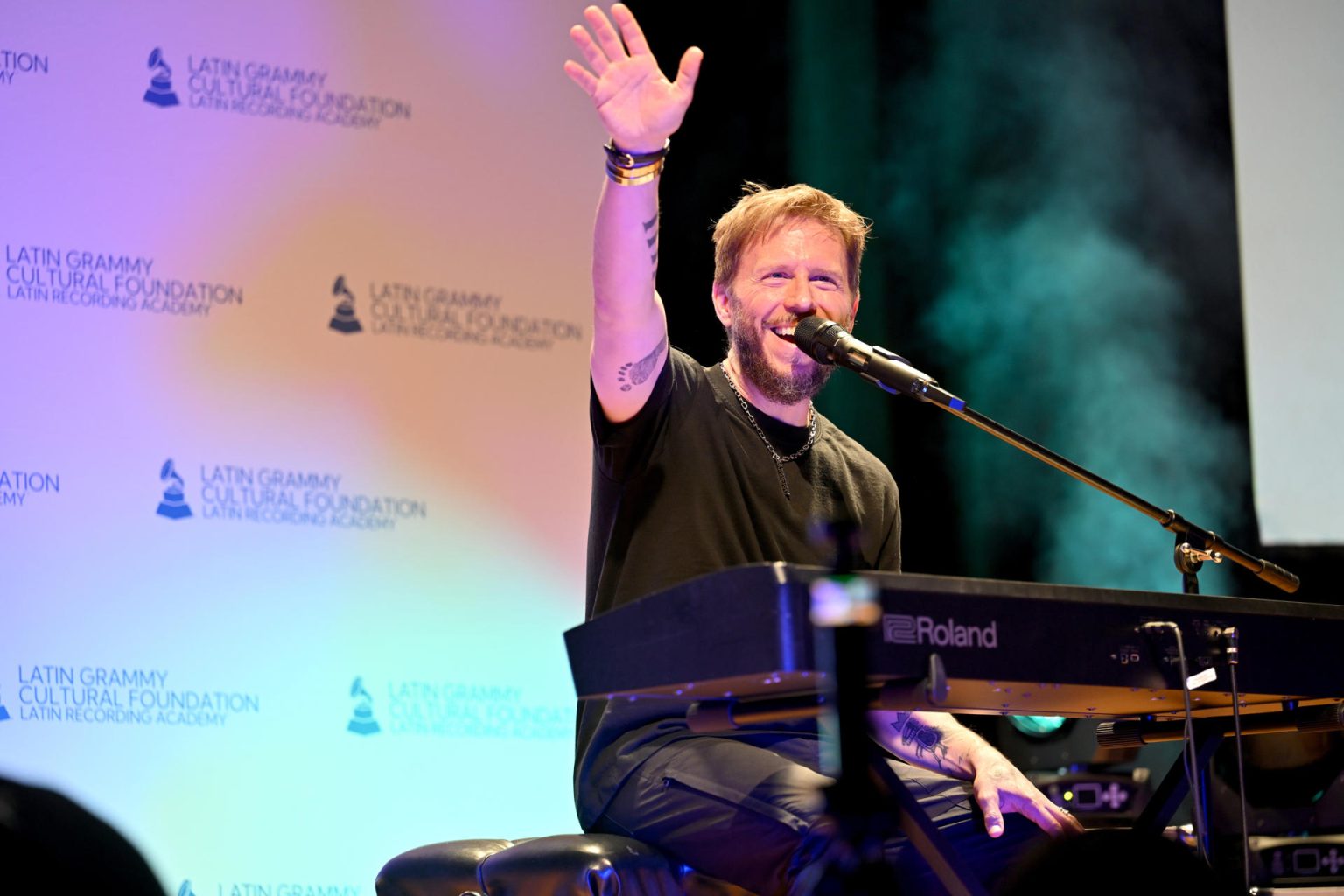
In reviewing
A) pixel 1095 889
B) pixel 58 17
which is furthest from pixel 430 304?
pixel 1095 889

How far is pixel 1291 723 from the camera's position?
7.29 feet

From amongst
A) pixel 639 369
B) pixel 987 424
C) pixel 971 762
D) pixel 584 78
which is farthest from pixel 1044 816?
pixel 584 78

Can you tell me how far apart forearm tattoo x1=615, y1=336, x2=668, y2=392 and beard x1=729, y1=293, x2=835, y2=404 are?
1.07 feet

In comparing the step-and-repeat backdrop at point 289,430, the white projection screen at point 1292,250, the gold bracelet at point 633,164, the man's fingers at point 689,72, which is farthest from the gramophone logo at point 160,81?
the white projection screen at point 1292,250

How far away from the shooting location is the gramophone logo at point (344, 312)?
Answer: 4.23 meters

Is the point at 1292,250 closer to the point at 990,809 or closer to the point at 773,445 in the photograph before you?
the point at 773,445

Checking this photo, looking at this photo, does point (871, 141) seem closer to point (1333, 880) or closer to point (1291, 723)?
point (1333, 880)

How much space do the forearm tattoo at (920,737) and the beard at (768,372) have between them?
653mm

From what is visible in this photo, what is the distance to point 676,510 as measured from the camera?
2.43m

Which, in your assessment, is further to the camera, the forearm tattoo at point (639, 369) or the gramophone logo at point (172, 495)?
the gramophone logo at point (172, 495)

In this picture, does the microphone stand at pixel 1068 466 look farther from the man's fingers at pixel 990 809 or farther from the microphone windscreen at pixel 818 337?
the man's fingers at pixel 990 809

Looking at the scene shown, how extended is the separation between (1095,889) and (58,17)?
3.98 metres

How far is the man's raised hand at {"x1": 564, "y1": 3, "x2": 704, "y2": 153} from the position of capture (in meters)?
2.07

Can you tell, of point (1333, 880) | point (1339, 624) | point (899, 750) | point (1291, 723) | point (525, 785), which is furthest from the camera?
point (525, 785)
